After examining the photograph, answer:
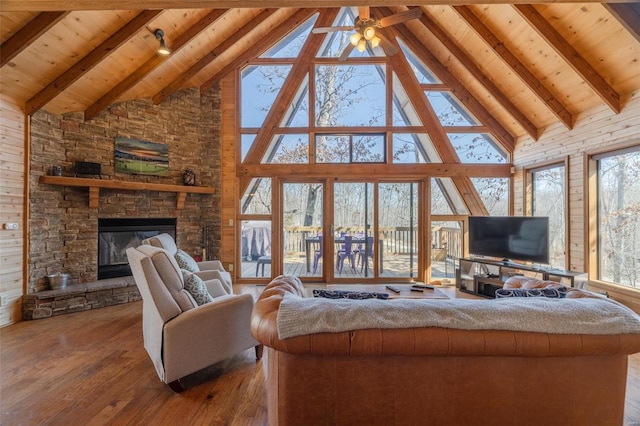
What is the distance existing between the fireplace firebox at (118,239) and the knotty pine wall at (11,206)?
0.91 metres

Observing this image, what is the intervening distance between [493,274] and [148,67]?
6285 millimetres

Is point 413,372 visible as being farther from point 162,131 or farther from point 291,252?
point 162,131

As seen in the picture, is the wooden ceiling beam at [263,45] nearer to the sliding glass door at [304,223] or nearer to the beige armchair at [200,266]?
the sliding glass door at [304,223]

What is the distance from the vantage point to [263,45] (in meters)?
5.44

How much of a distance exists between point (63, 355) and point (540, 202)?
22.6 feet

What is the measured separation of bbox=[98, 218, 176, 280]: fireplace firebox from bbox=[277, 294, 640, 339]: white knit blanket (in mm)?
4407

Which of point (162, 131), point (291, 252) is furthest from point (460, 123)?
point (162, 131)

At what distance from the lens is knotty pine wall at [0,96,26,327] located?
137 inches

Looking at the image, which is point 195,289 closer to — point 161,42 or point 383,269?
point 161,42

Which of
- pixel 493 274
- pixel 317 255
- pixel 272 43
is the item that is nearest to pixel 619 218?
pixel 493 274

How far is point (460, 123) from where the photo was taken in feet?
18.0

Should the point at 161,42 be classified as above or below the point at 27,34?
above

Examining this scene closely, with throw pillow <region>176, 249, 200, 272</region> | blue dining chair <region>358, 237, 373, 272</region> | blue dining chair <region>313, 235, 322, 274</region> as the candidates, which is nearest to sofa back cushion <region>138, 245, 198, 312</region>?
throw pillow <region>176, 249, 200, 272</region>

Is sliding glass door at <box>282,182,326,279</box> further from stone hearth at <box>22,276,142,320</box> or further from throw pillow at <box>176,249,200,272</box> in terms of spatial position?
stone hearth at <box>22,276,142,320</box>
